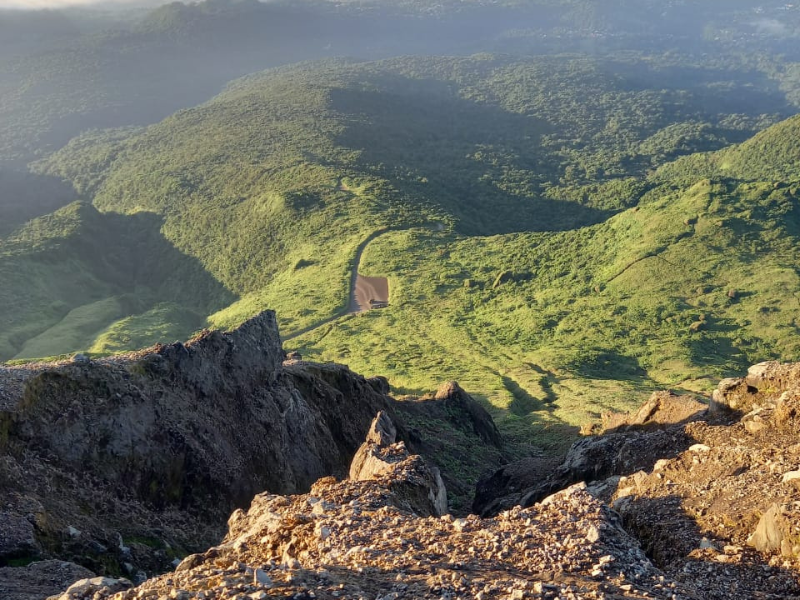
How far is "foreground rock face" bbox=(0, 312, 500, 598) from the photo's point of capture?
1998 cm

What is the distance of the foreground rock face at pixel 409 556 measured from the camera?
11523 millimetres

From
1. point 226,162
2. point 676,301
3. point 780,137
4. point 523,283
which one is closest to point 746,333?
point 676,301

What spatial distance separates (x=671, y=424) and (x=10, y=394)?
79.2 ft

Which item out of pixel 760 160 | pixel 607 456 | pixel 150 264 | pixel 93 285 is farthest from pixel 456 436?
pixel 760 160

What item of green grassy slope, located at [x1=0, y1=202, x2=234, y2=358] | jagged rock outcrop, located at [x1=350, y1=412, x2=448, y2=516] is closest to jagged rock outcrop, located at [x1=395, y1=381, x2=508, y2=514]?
jagged rock outcrop, located at [x1=350, y1=412, x2=448, y2=516]

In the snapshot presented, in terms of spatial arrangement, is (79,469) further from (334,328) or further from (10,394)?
(334,328)

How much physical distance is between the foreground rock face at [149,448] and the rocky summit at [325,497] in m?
0.07

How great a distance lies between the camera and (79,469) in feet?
73.2

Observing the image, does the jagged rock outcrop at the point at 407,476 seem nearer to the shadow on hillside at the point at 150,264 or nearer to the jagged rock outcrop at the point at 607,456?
the jagged rock outcrop at the point at 607,456

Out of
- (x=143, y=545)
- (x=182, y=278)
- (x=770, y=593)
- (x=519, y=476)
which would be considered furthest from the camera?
(x=182, y=278)

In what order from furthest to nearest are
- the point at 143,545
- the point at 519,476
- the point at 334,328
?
the point at 334,328 → the point at 519,476 → the point at 143,545

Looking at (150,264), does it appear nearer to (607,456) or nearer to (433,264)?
(433,264)

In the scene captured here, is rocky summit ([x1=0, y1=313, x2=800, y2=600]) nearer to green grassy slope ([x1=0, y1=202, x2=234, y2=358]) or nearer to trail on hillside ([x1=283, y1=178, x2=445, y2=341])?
trail on hillside ([x1=283, y1=178, x2=445, y2=341])

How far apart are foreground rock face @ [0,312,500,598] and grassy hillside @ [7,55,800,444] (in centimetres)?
2455
